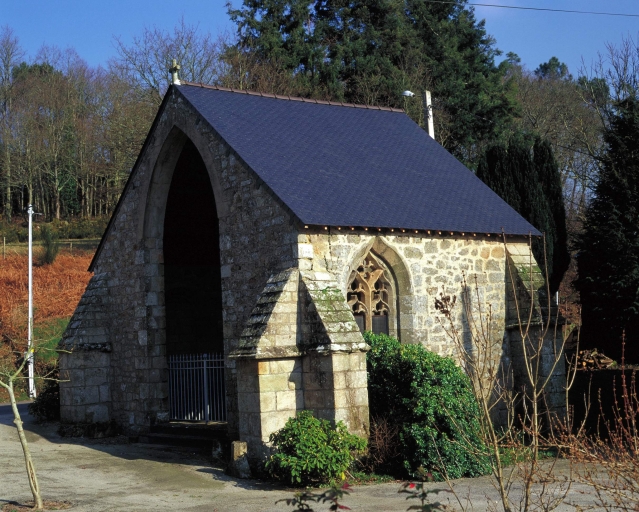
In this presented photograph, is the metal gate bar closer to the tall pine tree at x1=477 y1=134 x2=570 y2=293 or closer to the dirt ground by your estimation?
the dirt ground

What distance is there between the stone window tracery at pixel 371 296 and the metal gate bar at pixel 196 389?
265 cm

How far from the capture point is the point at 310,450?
1044 cm

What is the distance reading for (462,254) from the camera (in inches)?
545

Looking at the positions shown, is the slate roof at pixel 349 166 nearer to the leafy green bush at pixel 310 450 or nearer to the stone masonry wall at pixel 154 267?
the stone masonry wall at pixel 154 267

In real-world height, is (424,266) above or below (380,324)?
above

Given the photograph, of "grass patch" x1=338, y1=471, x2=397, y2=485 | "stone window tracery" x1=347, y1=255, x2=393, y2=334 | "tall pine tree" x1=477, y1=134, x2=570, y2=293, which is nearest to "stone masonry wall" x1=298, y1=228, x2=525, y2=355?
"stone window tracery" x1=347, y1=255, x2=393, y2=334

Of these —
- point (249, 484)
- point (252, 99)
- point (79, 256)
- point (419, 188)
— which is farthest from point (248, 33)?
point (249, 484)

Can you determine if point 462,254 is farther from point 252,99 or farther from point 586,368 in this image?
point 586,368

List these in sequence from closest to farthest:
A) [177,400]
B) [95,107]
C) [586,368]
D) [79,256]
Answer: [177,400] < [586,368] < [79,256] < [95,107]

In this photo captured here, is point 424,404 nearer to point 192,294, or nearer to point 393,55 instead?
point 192,294

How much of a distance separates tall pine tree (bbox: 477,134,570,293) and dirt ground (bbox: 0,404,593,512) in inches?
359

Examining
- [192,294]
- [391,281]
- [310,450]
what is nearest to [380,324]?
[391,281]

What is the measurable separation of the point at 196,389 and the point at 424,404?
536cm

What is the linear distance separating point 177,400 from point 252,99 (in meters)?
5.77
